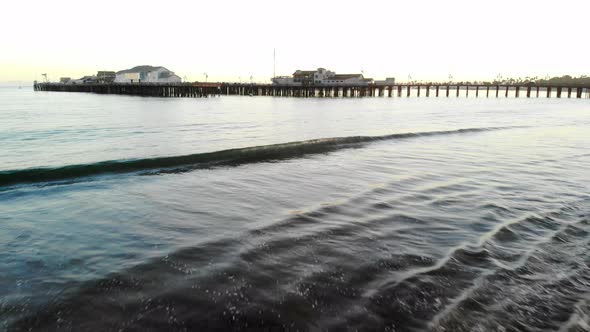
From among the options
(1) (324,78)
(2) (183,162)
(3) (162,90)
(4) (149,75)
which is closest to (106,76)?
(4) (149,75)

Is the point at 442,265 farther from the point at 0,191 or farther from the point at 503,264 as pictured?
the point at 0,191

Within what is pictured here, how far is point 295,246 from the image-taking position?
529cm

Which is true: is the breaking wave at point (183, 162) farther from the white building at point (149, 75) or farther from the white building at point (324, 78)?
the white building at point (149, 75)

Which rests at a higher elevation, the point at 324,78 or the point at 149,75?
A: the point at 149,75

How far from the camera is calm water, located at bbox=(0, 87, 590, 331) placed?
3658 mm

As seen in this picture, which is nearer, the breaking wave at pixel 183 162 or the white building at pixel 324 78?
the breaking wave at pixel 183 162

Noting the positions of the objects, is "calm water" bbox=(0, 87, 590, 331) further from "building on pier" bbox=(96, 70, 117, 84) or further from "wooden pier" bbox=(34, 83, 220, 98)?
"building on pier" bbox=(96, 70, 117, 84)

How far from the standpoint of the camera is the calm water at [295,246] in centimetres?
366

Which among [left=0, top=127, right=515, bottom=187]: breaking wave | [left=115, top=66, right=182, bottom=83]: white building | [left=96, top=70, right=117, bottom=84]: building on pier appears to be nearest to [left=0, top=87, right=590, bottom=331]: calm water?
[left=0, top=127, right=515, bottom=187]: breaking wave

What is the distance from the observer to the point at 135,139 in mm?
17859

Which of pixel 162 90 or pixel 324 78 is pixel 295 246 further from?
pixel 324 78

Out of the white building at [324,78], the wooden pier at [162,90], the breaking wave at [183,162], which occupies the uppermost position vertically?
the white building at [324,78]

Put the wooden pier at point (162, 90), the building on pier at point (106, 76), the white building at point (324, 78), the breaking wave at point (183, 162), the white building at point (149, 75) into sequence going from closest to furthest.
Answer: the breaking wave at point (183, 162)
the wooden pier at point (162, 90)
the white building at point (324, 78)
the white building at point (149, 75)
the building on pier at point (106, 76)

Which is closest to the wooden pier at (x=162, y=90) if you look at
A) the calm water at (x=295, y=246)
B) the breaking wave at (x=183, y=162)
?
the breaking wave at (x=183, y=162)
